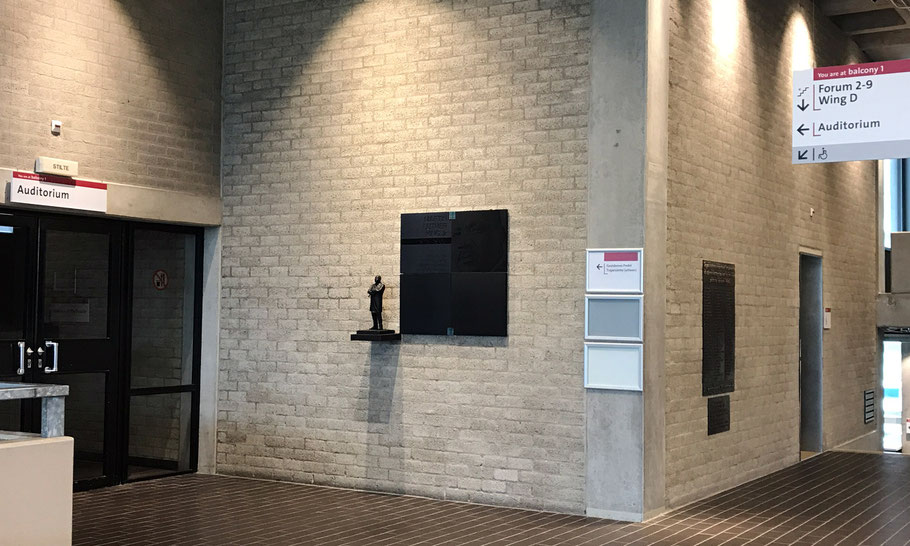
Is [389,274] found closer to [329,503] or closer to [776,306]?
[329,503]

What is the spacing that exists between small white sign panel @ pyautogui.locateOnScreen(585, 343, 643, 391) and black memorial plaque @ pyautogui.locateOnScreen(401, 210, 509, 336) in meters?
0.82

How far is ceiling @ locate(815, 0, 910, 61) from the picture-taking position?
42.0ft

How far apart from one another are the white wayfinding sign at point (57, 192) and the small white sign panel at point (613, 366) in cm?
434

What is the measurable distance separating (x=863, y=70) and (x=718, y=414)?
3.22 meters

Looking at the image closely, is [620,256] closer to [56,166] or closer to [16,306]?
[56,166]

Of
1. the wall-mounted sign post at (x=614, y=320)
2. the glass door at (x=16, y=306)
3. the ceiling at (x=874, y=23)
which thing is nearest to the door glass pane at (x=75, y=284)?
the glass door at (x=16, y=306)

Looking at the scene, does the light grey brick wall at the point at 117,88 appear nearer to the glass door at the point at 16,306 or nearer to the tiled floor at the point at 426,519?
the glass door at the point at 16,306

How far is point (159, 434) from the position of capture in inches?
387

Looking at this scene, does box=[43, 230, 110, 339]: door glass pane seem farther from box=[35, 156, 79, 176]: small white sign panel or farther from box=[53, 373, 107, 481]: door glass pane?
box=[35, 156, 79, 176]: small white sign panel

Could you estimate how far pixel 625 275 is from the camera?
813 centimetres

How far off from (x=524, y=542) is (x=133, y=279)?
4539 mm

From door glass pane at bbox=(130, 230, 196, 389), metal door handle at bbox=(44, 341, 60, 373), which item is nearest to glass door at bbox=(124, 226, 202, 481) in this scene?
door glass pane at bbox=(130, 230, 196, 389)

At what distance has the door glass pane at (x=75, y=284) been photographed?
8.77 m

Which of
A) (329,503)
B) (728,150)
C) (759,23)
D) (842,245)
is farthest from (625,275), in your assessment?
(842,245)
